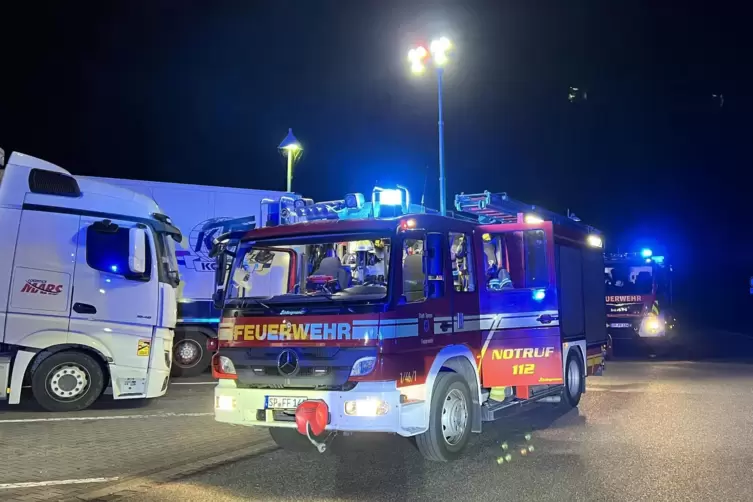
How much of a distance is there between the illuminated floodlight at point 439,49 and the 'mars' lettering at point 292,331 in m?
9.43

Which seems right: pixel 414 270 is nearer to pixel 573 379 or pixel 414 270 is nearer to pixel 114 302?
pixel 573 379

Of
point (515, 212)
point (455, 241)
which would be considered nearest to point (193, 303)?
point (515, 212)

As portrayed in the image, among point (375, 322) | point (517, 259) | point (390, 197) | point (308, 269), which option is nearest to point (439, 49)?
point (517, 259)

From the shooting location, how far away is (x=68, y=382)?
911 cm

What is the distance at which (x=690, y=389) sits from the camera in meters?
11.4

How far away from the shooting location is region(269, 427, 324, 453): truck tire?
23.1 feet

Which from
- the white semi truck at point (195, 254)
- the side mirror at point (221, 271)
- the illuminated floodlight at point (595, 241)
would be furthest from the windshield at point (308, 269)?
the white semi truck at point (195, 254)

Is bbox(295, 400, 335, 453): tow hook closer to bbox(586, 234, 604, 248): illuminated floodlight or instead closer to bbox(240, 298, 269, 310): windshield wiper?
bbox(240, 298, 269, 310): windshield wiper

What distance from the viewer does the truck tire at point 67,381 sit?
29.3ft

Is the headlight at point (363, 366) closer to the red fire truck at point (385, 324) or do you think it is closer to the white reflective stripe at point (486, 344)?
the red fire truck at point (385, 324)

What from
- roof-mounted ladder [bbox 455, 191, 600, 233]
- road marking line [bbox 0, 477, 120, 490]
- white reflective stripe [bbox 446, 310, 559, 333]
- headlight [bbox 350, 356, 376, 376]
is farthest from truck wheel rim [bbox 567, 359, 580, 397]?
road marking line [bbox 0, 477, 120, 490]

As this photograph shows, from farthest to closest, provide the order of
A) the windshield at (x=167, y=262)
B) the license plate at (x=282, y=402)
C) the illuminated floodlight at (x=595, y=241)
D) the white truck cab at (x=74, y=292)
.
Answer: the illuminated floodlight at (x=595, y=241) < the windshield at (x=167, y=262) < the white truck cab at (x=74, y=292) < the license plate at (x=282, y=402)

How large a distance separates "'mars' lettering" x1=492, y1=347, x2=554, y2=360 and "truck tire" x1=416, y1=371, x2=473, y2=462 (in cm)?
76

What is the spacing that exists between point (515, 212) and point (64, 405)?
6967 mm
